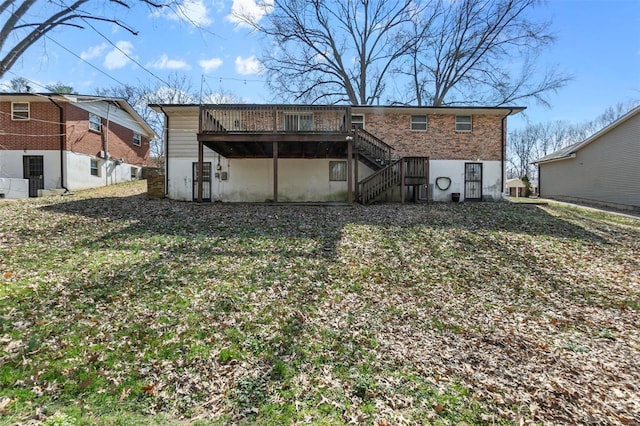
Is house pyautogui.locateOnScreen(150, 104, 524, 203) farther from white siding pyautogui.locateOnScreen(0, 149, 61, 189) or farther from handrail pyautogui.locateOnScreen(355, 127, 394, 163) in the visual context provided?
white siding pyautogui.locateOnScreen(0, 149, 61, 189)

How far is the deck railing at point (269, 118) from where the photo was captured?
12.5 metres

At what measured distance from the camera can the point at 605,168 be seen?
19.0m

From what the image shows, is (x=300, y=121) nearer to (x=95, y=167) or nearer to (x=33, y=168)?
(x=95, y=167)

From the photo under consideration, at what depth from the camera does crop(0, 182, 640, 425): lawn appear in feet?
10.6

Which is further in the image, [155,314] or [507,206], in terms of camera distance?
[507,206]

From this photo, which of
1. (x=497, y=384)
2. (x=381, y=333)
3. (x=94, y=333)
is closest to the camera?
(x=497, y=384)

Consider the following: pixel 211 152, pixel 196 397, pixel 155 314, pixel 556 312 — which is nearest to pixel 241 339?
pixel 196 397

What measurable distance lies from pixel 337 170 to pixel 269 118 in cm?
415

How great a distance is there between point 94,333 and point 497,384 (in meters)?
5.00

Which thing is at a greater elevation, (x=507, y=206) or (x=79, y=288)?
(x=507, y=206)

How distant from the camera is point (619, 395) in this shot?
11.1 ft

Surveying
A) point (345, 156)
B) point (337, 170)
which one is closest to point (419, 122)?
point (345, 156)

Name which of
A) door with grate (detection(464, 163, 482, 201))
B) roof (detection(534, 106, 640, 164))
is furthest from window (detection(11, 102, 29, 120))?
roof (detection(534, 106, 640, 164))

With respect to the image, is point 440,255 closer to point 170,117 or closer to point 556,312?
point 556,312
